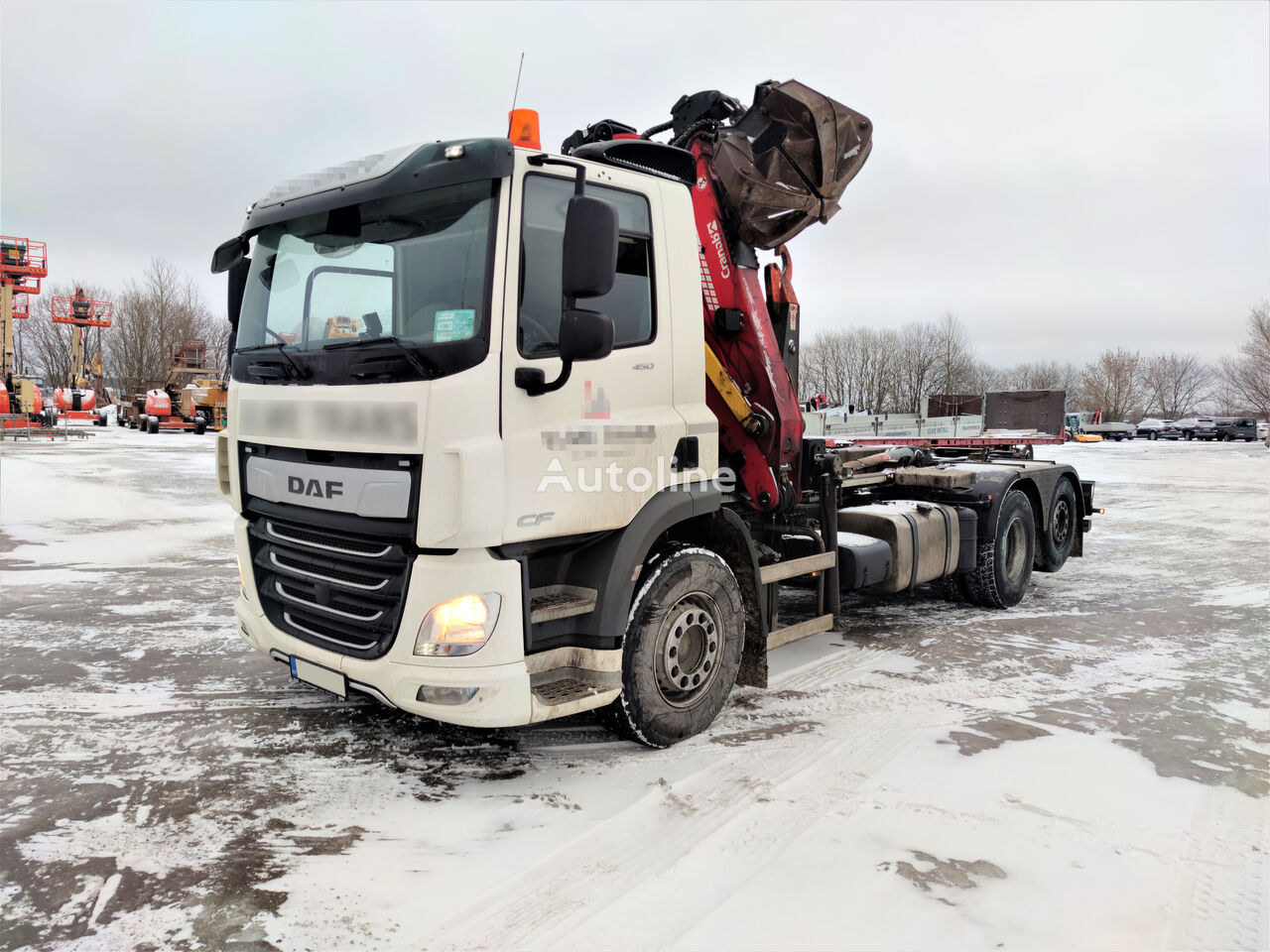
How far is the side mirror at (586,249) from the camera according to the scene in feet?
10.8

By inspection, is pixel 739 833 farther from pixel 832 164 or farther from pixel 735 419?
pixel 832 164

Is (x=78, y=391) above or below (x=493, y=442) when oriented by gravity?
above

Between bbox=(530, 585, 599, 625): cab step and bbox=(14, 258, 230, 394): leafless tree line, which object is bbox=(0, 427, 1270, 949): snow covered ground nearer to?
bbox=(530, 585, 599, 625): cab step

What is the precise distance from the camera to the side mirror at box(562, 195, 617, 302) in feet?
10.8

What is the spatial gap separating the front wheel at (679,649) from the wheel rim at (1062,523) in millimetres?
5584

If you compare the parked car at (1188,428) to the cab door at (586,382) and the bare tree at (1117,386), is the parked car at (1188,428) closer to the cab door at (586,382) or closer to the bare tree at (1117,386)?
the bare tree at (1117,386)

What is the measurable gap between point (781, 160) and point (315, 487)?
12.2ft

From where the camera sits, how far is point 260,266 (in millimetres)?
4180

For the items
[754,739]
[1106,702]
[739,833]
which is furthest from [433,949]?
[1106,702]

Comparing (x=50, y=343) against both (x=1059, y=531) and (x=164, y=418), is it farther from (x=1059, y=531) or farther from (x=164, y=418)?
(x=1059, y=531)

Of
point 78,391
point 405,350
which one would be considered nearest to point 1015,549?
point 405,350

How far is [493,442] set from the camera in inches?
131

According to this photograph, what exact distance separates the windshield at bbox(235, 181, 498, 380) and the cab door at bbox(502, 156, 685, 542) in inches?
6.3

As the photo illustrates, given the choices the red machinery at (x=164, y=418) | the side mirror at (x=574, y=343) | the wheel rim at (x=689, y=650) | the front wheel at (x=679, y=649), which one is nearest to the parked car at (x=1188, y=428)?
the red machinery at (x=164, y=418)
